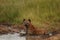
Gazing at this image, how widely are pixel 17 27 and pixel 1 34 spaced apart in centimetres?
60

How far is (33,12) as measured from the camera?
1249 centimetres

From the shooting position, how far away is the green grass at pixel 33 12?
12.0 meters

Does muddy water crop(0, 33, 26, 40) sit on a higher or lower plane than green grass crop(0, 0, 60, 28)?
lower

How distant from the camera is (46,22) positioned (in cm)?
1195

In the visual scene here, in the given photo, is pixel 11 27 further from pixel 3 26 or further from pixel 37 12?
pixel 37 12

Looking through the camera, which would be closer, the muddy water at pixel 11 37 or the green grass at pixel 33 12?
the muddy water at pixel 11 37

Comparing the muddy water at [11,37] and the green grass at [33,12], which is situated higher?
the green grass at [33,12]

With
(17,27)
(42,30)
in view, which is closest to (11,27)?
(17,27)

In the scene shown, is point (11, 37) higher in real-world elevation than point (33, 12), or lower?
lower

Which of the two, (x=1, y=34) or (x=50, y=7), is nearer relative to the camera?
(x=1, y=34)

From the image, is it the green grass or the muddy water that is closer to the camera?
the muddy water

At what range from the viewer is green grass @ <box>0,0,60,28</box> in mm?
12005

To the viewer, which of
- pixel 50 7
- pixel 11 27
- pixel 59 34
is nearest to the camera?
pixel 59 34

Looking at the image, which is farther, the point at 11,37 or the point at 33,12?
the point at 33,12
